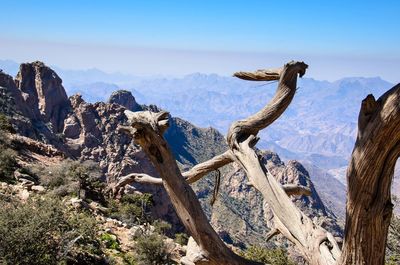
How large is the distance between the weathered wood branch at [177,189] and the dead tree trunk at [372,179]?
4.03ft

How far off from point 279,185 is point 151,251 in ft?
48.7

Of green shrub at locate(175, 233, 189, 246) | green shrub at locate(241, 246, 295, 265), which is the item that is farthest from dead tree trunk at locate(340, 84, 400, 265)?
green shrub at locate(175, 233, 189, 246)

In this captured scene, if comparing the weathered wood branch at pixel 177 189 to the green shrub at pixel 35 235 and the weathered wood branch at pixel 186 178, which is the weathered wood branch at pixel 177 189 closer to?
the weathered wood branch at pixel 186 178

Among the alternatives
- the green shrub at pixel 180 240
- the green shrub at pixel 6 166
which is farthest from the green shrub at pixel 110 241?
the green shrub at pixel 180 240

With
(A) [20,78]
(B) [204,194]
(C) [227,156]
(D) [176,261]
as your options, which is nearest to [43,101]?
(A) [20,78]

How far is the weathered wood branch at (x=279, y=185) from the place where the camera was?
3947mm

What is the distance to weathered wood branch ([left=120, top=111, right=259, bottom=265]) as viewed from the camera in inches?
159

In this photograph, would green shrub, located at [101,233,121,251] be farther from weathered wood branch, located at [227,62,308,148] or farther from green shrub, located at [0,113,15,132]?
green shrub, located at [0,113,15,132]

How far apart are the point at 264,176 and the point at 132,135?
1.56 meters

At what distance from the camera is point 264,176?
14.6ft

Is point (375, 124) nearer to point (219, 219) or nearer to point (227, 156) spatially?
point (227, 156)

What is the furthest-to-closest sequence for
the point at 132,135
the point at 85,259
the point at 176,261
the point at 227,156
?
the point at 176,261, the point at 85,259, the point at 227,156, the point at 132,135

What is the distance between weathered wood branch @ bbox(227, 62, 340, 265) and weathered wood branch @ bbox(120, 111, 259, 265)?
60cm

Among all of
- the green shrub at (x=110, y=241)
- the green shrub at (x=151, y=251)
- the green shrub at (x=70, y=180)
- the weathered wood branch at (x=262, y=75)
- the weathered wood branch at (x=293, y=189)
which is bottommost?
the green shrub at (x=70, y=180)
